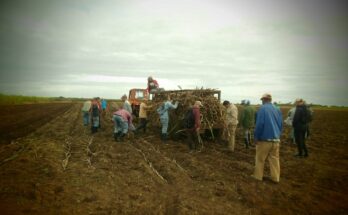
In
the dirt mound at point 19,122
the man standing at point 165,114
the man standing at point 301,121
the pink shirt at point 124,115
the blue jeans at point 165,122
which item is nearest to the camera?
the man standing at point 301,121

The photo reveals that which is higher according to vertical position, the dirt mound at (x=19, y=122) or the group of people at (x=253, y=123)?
the group of people at (x=253, y=123)

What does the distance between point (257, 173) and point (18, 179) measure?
575 centimetres

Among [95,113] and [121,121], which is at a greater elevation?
[95,113]

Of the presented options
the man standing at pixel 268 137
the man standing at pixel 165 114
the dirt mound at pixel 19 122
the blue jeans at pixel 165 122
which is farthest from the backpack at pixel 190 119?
the dirt mound at pixel 19 122

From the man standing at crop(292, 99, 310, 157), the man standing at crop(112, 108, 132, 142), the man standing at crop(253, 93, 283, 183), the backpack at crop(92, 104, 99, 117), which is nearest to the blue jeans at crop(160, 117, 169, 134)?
the man standing at crop(112, 108, 132, 142)

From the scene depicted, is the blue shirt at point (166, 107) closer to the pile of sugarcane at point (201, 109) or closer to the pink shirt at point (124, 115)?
the pile of sugarcane at point (201, 109)

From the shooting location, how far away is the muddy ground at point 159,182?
Result: 5008mm

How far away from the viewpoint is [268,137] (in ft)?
21.0

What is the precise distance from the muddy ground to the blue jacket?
45.3 inches

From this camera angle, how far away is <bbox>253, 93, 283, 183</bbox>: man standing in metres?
6.43

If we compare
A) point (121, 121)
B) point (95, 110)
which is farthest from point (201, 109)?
point (95, 110)

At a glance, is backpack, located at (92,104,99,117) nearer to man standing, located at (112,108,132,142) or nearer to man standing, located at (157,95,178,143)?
man standing, located at (112,108,132,142)

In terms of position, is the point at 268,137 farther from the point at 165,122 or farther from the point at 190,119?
the point at 165,122

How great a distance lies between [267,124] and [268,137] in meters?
0.31
